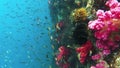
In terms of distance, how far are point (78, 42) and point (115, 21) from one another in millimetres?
1301

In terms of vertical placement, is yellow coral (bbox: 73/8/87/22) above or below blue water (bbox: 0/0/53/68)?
above

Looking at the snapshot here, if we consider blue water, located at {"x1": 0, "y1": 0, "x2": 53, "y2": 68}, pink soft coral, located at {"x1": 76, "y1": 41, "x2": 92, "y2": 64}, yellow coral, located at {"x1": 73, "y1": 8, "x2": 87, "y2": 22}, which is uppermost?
yellow coral, located at {"x1": 73, "y1": 8, "x2": 87, "y2": 22}

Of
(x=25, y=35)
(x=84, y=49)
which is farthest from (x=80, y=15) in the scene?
(x=25, y=35)

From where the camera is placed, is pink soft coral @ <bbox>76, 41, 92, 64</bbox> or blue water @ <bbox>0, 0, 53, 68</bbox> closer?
pink soft coral @ <bbox>76, 41, 92, 64</bbox>

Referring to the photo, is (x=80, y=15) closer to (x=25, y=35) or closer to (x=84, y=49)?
(x=84, y=49)

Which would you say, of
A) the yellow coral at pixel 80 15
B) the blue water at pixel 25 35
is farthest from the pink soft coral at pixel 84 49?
the blue water at pixel 25 35

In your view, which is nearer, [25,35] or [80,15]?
[80,15]

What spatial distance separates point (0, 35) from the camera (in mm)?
19938

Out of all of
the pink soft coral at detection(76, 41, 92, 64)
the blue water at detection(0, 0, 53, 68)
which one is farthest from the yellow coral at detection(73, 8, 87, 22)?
the blue water at detection(0, 0, 53, 68)

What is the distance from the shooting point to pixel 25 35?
1852 centimetres

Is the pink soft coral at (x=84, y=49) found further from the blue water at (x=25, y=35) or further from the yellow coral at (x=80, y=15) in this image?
the blue water at (x=25, y=35)

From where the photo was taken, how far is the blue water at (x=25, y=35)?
596 inches

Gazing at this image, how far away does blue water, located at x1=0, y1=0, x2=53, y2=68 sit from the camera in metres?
15.1

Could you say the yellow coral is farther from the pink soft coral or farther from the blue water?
the blue water
